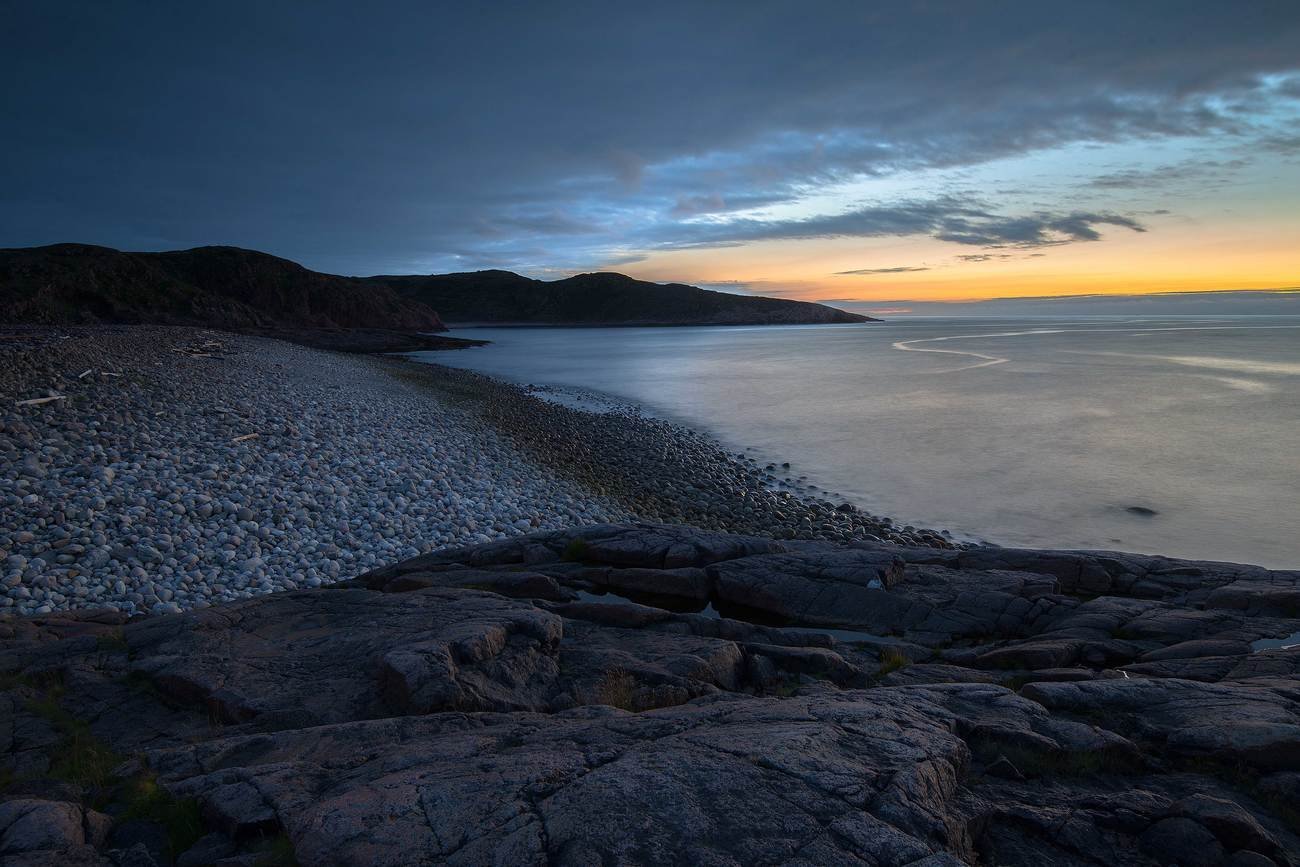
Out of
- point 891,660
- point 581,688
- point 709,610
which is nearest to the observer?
point 581,688

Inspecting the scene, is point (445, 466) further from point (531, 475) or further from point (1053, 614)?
point (1053, 614)

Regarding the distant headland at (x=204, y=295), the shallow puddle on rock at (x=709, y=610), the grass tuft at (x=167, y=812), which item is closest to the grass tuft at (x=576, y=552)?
the shallow puddle on rock at (x=709, y=610)

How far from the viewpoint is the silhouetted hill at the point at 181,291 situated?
176 feet

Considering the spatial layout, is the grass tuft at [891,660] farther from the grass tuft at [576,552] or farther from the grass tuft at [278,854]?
the grass tuft at [278,854]

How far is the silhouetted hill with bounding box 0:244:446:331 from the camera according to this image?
176ft

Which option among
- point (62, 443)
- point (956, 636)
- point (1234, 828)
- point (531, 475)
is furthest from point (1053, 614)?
point (62, 443)

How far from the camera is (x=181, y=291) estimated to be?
63.1 metres

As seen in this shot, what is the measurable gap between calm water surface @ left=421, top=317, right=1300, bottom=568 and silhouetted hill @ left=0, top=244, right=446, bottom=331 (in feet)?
77.4

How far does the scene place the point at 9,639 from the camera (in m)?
7.39

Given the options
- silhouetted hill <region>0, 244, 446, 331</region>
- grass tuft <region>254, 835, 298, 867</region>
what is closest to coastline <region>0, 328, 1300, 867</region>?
grass tuft <region>254, 835, 298, 867</region>

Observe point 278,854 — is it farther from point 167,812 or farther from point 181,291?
point 181,291

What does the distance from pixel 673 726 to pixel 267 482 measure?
12.8 m

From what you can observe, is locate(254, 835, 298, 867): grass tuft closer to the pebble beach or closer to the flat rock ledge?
the flat rock ledge

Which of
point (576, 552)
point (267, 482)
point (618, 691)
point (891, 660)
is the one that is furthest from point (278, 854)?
point (267, 482)
